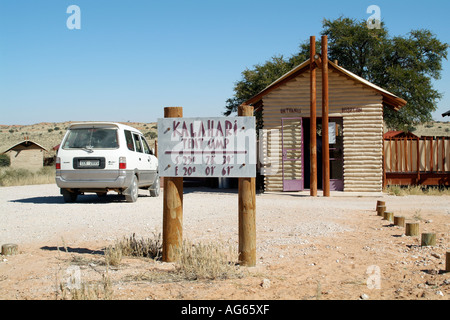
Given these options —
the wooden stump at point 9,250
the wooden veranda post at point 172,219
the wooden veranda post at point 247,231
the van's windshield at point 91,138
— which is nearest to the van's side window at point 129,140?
the van's windshield at point 91,138

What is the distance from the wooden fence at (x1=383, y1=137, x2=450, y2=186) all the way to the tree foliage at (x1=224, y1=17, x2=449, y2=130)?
48.6 feet

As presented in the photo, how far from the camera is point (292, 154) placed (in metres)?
17.7

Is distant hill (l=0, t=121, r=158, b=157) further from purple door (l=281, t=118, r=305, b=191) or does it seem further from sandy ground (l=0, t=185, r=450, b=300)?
sandy ground (l=0, t=185, r=450, b=300)

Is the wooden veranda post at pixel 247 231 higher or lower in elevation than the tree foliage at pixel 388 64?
lower

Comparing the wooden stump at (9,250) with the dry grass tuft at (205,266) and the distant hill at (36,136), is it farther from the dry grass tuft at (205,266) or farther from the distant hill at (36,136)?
the distant hill at (36,136)

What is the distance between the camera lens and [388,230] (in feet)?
28.4

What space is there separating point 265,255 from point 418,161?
14.2 metres

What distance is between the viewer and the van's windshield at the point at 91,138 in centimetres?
1309

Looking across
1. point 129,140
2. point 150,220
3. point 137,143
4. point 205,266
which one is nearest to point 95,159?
point 129,140

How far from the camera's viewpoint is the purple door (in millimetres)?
17656

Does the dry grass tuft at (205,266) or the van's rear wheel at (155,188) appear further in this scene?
the van's rear wheel at (155,188)

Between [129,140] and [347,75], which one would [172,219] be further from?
[347,75]

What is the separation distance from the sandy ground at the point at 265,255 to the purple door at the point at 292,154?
5506 mm
